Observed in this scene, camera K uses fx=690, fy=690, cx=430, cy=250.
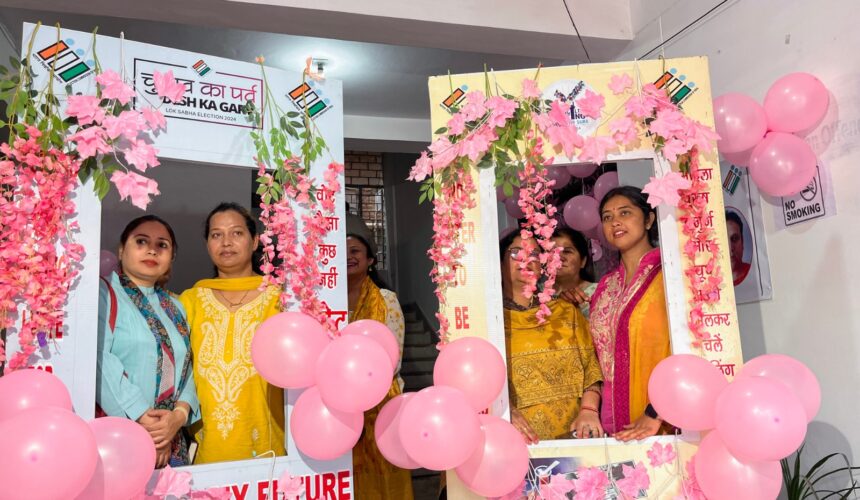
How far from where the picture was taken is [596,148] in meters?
2.46

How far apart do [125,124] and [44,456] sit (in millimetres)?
1098

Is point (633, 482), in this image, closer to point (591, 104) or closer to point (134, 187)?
point (591, 104)

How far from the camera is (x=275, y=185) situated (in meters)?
2.48

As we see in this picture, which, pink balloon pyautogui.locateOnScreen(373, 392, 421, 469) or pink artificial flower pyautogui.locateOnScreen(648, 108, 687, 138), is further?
pink artificial flower pyautogui.locateOnScreen(648, 108, 687, 138)

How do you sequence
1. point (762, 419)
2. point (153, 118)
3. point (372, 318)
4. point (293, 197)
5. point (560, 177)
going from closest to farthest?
point (762, 419) → point (153, 118) → point (293, 197) → point (372, 318) → point (560, 177)

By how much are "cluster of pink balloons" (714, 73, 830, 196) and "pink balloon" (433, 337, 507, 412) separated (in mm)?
1355

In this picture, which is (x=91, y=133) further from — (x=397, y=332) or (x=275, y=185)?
(x=397, y=332)

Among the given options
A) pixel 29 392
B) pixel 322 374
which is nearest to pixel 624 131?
pixel 322 374

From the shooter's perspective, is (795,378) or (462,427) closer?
(462,427)

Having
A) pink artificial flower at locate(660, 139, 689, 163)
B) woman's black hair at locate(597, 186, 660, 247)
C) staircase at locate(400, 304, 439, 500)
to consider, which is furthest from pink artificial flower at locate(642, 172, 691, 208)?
staircase at locate(400, 304, 439, 500)

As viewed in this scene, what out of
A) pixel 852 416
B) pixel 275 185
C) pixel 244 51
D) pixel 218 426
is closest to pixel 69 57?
pixel 275 185

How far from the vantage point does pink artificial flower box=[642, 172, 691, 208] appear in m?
2.40

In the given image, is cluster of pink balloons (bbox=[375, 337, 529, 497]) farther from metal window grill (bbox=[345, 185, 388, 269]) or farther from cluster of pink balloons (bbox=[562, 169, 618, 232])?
metal window grill (bbox=[345, 185, 388, 269])

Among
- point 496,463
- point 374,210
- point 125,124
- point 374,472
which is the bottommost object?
point 374,472
